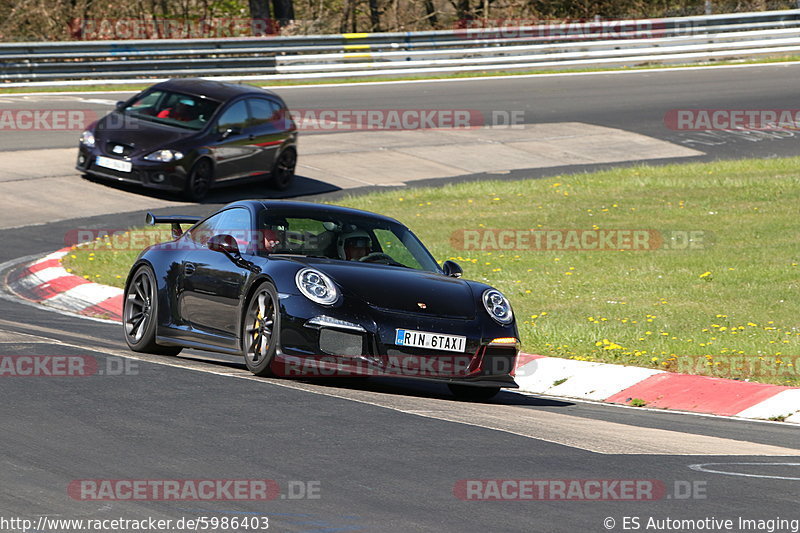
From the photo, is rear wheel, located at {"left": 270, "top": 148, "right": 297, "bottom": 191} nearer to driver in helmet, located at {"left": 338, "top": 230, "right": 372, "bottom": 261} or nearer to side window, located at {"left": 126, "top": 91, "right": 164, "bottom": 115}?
side window, located at {"left": 126, "top": 91, "right": 164, "bottom": 115}

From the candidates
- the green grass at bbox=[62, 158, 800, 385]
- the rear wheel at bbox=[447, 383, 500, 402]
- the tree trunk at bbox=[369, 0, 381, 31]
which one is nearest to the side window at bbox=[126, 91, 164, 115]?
the green grass at bbox=[62, 158, 800, 385]

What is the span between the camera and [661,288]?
13.3 meters

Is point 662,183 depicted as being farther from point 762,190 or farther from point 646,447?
point 646,447

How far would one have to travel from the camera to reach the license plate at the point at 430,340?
27.8ft

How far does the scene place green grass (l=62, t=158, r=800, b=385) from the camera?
10805 millimetres

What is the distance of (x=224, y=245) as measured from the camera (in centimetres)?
927

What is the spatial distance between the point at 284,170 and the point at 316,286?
12554mm

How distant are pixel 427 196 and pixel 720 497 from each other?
46.0 ft

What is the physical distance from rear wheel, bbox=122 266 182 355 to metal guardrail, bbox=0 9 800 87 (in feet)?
66.3

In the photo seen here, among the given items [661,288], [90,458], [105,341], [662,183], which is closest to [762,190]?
[662,183]

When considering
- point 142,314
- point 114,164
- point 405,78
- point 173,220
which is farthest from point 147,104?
point 405,78

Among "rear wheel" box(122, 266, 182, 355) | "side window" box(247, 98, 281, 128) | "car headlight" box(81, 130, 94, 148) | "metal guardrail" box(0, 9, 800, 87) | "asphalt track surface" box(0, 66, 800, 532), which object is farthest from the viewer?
"metal guardrail" box(0, 9, 800, 87)

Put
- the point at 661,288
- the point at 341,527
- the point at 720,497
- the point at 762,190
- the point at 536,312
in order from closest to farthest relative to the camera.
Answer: the point at 341,527, the point at 720,497, the point at 536,312, the point at 661,288, the point at 762,190

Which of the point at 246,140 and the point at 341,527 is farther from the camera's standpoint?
the point at 246,140
